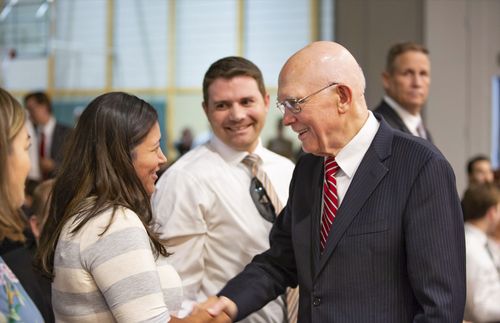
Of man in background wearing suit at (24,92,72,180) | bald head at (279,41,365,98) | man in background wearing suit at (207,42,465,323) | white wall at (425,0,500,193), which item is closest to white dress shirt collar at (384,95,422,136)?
man in background wearing suit at (207,42,465,323)

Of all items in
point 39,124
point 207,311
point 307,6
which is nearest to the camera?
point 207,311

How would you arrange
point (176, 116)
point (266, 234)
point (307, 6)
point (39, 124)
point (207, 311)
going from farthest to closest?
1. point (176, 116)
2. point (307, 6)
3. point (39, 124)
4. point (266, 234)
5. point (207, 311)

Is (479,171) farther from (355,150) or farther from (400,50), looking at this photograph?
(355,150)

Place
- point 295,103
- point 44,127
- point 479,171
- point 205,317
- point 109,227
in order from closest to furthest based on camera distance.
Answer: point 109,227, point 295,103, point 205,317, point 479,171, point 44,127

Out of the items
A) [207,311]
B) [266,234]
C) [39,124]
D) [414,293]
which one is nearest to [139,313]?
[207,311]

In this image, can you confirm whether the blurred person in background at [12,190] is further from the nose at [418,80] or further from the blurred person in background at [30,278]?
the nose at [418,80]

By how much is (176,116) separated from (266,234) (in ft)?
25.1

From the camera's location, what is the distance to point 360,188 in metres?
2.12

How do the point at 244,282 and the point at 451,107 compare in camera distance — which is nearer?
the point at 244,282

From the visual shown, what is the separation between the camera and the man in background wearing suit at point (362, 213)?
1990mm

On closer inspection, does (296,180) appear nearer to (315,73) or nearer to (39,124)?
(315,73)

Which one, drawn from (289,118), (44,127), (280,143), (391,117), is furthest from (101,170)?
(280,143)

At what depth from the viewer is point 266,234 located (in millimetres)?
2846

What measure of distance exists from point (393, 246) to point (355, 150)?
329 millimetres
